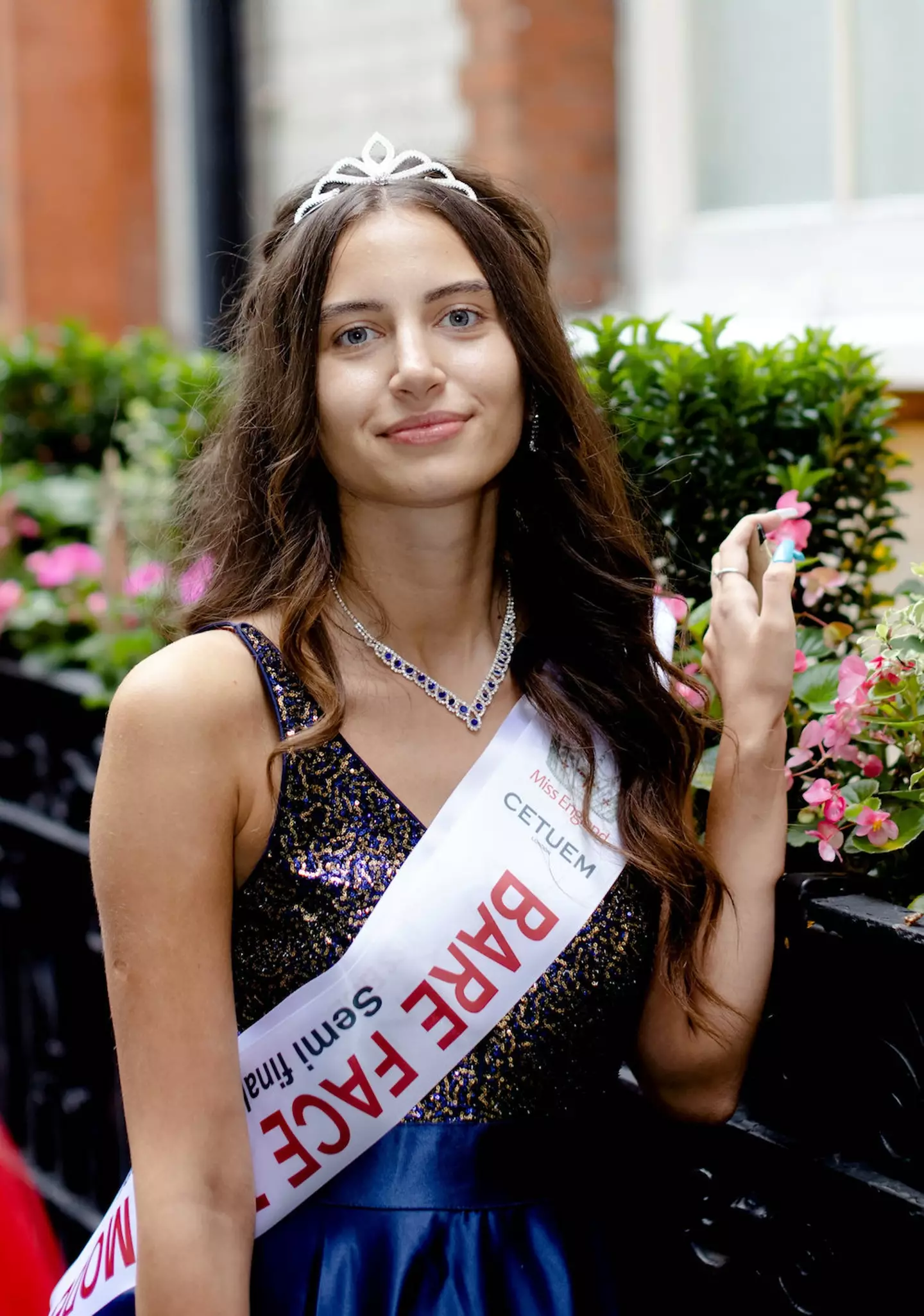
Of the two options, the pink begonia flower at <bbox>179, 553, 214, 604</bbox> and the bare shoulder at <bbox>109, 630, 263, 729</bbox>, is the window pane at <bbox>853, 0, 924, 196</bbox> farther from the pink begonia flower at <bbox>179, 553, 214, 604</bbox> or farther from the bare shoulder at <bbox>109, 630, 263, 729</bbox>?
the bare shoulder at <bbox>109, 630, 263, 729</bbox>

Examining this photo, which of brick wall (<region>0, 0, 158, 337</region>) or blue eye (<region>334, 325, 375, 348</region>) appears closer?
blue eye (<region>334, 325, 375, 348</region>)

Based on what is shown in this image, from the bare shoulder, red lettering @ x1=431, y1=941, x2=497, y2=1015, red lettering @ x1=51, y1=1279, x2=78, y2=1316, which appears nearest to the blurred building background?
the bare shoulder

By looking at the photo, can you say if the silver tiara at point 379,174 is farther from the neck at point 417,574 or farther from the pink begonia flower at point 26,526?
the pink begonia flower at point 26,526

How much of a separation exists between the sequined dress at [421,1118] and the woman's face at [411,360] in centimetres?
25

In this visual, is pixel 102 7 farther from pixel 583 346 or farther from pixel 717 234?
pixel 583 346

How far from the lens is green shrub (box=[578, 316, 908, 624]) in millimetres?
2432

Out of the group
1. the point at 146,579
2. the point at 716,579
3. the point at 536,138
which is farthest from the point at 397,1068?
the point at 536,138

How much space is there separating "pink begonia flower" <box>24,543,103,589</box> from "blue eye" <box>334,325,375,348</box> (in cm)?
213

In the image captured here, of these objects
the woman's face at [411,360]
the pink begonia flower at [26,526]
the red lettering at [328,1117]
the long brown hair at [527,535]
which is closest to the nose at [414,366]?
the woman's face at [411,360]

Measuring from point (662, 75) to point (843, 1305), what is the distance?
3402 millimetres

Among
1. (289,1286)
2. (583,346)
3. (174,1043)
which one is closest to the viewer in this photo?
(174,1043)

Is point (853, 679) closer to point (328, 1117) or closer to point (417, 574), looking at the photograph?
point (417, 574)

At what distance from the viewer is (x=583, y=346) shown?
9.31ft

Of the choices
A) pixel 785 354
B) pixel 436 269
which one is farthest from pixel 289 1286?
pixel 785 354
